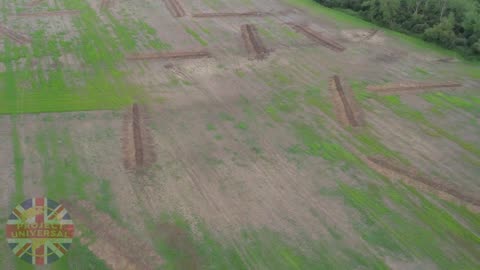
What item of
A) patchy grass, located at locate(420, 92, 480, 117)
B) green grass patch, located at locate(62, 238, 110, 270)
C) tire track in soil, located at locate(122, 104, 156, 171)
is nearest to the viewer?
green grass patch, located at locate(62, 238, 110, 270)

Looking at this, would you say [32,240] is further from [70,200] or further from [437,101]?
[437,101]

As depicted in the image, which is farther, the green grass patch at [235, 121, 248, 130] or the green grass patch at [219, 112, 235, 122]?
the green grass patch at [219, 112, 235, 122]

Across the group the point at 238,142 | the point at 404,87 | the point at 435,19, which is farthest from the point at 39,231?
the point at 435,19

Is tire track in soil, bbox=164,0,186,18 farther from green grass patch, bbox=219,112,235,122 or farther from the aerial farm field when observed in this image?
green grass patch, bbox=219,112,235,122

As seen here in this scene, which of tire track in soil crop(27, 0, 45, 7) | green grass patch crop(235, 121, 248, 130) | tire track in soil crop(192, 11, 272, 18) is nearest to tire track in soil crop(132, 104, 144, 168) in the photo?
green grass patch crop(235, 121, 248, 130)

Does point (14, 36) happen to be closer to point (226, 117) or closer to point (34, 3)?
point (34, 3)

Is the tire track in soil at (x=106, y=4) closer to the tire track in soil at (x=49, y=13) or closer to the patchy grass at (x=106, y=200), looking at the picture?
the tire track in soil at (x=49, y=13)

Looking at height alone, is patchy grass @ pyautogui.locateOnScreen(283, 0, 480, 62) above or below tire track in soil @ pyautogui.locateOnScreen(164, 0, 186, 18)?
above
